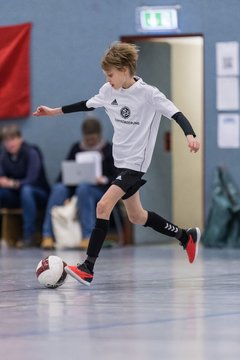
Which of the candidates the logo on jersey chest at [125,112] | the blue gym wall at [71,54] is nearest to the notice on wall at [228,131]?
the blue gym wall at [71,54]

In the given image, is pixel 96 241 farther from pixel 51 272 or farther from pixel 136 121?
pixel 136 121

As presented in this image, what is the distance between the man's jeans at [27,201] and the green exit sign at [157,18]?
2.55 metres

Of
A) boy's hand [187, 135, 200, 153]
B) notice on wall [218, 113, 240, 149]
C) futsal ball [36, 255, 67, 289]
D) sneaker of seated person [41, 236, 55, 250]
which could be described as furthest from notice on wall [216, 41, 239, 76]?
futsal ball [36, 255, 67, 289]

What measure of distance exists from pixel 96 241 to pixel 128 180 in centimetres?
56

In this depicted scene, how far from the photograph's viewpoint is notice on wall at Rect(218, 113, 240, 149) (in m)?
14.2

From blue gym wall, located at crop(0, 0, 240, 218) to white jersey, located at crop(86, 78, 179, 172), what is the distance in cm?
553

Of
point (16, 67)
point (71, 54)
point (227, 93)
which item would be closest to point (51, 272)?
point (227, 93)

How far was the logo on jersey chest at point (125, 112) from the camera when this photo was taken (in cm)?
883

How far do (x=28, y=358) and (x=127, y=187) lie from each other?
3.70 metres

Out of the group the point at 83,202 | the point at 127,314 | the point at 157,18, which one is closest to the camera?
the point at 127,314

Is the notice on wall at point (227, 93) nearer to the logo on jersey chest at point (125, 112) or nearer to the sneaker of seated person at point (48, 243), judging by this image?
the sneaker of seated person at point (48, 243)

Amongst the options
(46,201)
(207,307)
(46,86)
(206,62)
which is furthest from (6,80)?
(207,307)

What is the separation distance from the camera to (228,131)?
562 inches

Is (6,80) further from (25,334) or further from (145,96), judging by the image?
(25,334)
